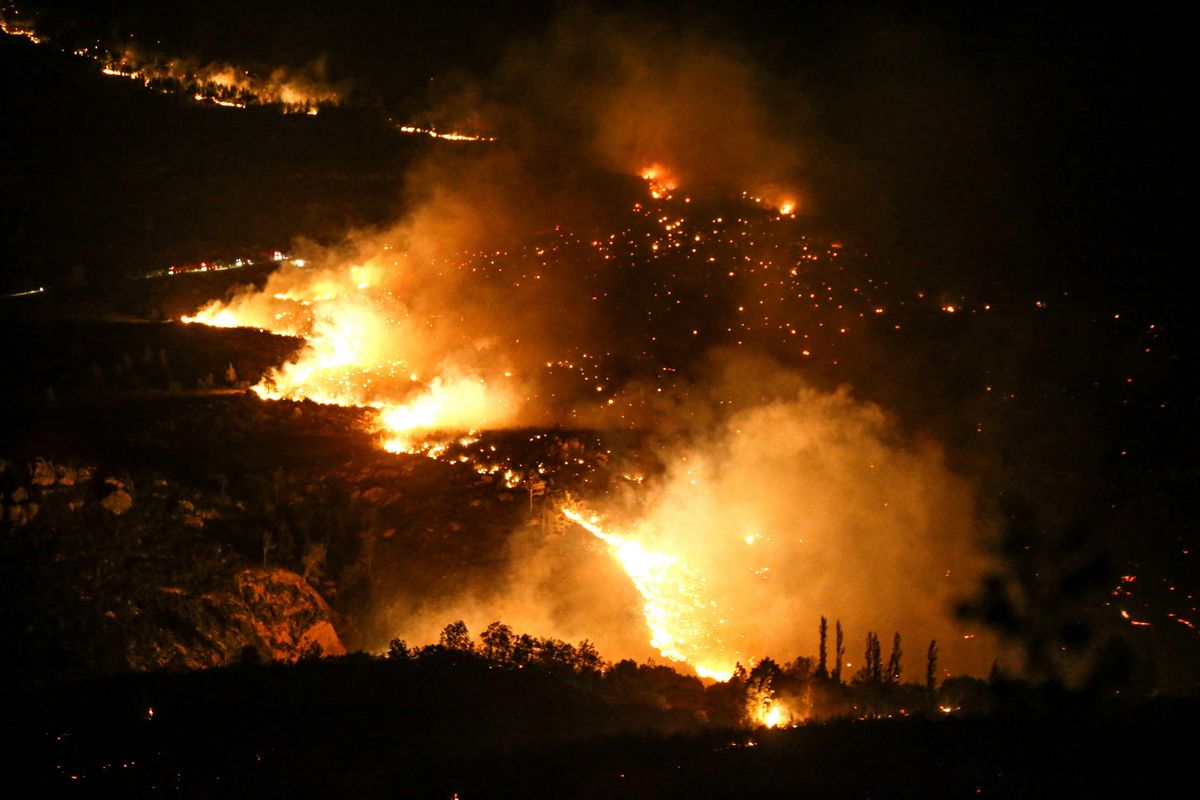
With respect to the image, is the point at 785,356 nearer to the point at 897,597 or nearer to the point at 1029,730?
the point at 897,597

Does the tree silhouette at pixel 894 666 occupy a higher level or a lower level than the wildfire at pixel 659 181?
lower

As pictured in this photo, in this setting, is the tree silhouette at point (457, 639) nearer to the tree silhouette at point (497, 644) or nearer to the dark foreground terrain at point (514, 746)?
the tree silhouette at point (497, 644)

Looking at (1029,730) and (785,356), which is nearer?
(1029,730)

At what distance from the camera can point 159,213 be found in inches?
977

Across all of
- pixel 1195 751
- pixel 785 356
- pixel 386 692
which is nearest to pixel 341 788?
pixel 386 692

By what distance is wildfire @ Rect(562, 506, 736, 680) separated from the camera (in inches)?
423

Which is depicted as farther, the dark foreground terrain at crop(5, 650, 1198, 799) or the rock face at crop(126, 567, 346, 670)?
the rock face at crop(126, 567, 346, 670)

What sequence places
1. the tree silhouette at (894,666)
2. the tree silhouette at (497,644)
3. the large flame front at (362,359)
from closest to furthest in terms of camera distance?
the tree silhouette at (497,644), the tree silhouette at (894,666), the large flame front at (362,359)

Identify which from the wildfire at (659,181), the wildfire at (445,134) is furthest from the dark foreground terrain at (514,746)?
the wildfire at (445,134)

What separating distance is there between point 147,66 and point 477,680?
3631cm

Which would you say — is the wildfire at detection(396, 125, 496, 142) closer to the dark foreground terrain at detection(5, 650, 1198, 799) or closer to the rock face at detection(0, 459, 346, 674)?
the rock face at detection(0, 459, 346, 674)

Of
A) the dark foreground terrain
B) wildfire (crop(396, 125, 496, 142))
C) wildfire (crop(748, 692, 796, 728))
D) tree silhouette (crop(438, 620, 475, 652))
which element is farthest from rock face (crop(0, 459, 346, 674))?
wildfire (crop(396, 125, 496, 142))

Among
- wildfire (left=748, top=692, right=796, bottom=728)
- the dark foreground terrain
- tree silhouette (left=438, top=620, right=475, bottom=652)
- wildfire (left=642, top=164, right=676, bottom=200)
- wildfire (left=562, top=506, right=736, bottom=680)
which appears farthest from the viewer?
wildfire (left=642, top=164, right=676, bottom=200)

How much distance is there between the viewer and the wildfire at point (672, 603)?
10.8 metres
